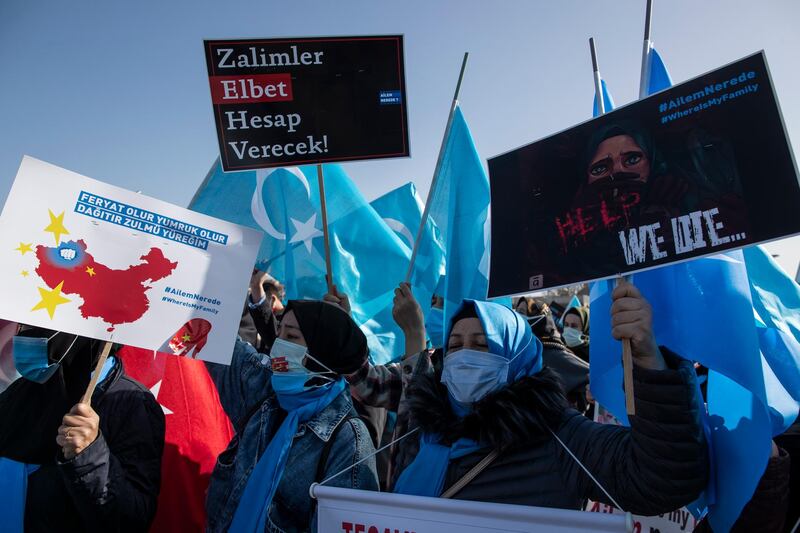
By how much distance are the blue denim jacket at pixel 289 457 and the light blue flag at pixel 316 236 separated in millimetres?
2415

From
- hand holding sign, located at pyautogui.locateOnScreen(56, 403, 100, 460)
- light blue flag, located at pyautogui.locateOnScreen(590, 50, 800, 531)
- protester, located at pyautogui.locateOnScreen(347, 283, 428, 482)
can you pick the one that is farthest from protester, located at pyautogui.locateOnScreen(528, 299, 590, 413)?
hand holding sign, located at pyautogui.locateOnScreen(56, 403, 100, 460)

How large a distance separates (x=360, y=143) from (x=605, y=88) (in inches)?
65.9

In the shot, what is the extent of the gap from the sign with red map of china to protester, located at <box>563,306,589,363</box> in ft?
13.2

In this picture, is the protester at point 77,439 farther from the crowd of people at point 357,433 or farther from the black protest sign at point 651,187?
the black protest sign at point 651,187

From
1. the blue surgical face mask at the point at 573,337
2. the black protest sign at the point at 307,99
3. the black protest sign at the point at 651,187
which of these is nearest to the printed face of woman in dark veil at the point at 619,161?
the black protest sign at the point at 651,187

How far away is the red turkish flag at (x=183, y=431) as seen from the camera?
325cm

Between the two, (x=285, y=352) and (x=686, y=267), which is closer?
(x=686, y=267)

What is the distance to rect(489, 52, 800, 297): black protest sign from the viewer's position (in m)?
1.80

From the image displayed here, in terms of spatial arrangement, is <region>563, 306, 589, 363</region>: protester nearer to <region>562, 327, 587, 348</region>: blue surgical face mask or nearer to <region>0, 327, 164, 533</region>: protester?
<region>562, 327, 587, 348</region>: blue surgical face mask

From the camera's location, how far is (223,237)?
2.87m

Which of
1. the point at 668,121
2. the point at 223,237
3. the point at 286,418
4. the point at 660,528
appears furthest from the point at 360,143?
the point at 660,528

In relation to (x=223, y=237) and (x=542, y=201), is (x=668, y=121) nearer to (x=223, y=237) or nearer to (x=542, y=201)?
(x=542, y=201)

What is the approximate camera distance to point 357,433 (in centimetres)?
261

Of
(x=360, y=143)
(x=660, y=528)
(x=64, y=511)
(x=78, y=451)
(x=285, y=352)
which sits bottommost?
(x=660, y=528)
